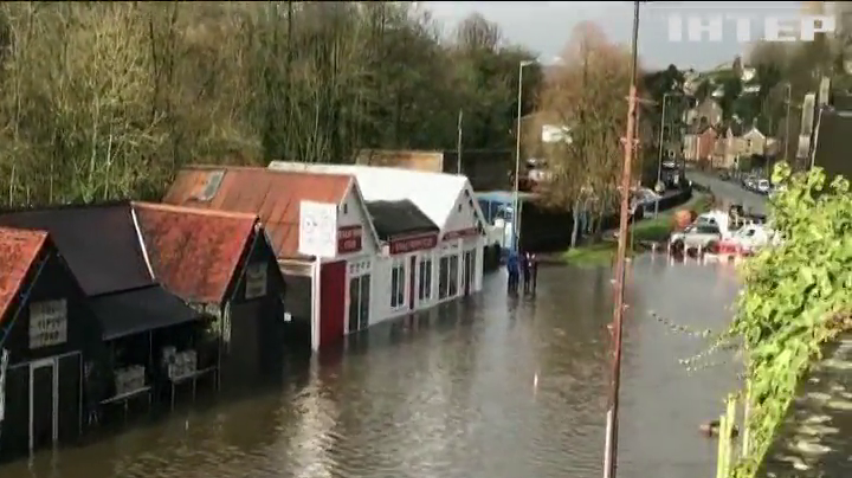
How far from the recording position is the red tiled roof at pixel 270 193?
2159 centimetres

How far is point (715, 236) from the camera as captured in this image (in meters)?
33.9

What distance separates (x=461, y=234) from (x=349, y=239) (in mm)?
6025

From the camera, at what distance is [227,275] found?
1778 centimetres

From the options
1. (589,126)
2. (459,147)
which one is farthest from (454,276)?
(459,147)

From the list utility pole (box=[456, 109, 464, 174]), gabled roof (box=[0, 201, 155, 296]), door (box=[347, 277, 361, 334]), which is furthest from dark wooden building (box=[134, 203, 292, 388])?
utility pole (box=[456, 109, 464, 174])

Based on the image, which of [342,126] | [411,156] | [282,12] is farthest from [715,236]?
[282,12]

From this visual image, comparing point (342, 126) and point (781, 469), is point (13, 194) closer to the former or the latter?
point (342, 126)

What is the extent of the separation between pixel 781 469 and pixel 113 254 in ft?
43.6

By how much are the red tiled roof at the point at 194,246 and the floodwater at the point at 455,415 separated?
6.22 ft

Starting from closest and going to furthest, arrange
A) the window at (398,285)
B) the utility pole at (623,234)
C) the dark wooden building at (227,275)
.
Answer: the utility pole at (623,234) < the dark wooden building at (227,275) < the window at (398,285)

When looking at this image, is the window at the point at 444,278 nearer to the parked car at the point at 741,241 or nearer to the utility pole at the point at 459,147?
the parked car at the point at 741,241

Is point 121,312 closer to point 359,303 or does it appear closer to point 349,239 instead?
point 349,239

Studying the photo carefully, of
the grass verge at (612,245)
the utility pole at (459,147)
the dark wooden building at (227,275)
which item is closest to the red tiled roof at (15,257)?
the dark wooden building at (227,275)

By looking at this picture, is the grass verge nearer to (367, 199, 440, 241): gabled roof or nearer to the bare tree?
the bare tree
